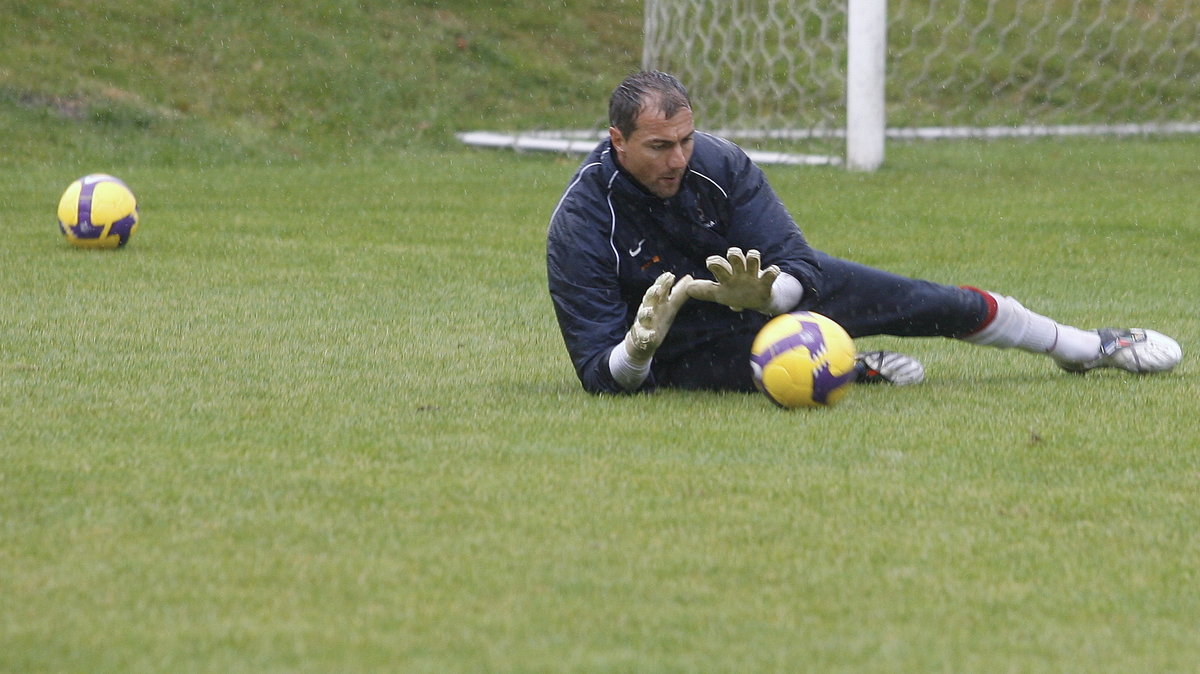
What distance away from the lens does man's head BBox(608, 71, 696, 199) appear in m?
5.09

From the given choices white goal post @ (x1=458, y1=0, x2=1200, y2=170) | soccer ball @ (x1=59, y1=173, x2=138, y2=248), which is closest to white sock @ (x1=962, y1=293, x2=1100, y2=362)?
soccer ball @ (x1=59, y1=173, x2=138, y2=248)

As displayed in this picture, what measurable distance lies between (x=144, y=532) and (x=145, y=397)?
171cm

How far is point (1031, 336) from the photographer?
18.6 ft

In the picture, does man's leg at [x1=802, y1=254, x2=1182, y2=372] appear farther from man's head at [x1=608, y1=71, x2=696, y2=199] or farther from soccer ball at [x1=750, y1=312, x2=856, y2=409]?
man's head at [x1=608, y1=71, x2=696, y2=199]

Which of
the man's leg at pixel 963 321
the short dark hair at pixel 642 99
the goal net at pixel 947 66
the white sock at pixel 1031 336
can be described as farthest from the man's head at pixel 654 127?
the goal net at pixel 947 66

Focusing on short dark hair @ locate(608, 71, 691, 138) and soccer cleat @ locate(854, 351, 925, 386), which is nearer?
short dark hair @ locate(608, 71, 691, 138)

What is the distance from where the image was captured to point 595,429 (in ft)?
15.9

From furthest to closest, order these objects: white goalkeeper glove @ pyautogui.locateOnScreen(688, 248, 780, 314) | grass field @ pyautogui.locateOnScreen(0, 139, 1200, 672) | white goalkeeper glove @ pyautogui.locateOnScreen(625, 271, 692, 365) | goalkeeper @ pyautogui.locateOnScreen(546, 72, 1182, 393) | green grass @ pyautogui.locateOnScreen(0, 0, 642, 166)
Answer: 1. green grass @ pyautogui.locateOnScreen(0, 0, 642, 166)
2. goalkeeper @ pyautogui.locateOnScreen(546, 72, 1182, 393)
3. white goalkeeper glove @ pyautogui.locateOnScreen(625, 271, 692, 365)
4. white goalkeeper glove @ pyautogui.locateOnScreen(688, 248, 780, 314)
5. grass field @ pyautogui.locateOnScreen(0, 139, 1200, 672)

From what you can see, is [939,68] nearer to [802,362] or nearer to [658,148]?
[658,148]

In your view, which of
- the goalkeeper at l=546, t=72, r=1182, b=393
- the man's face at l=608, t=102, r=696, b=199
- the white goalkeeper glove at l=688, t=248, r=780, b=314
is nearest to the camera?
the white goalkeeper glove at l=688, t=248, r=780, b=314

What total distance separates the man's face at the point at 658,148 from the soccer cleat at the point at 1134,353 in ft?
5.41

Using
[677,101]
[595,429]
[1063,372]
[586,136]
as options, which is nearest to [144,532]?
[595,429]

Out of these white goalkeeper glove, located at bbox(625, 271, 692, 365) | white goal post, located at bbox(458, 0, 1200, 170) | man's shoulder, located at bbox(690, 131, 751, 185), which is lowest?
white goal post, located at bbox(458, 0, 1200, 170)

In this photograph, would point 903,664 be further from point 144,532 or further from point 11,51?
point 11,51
